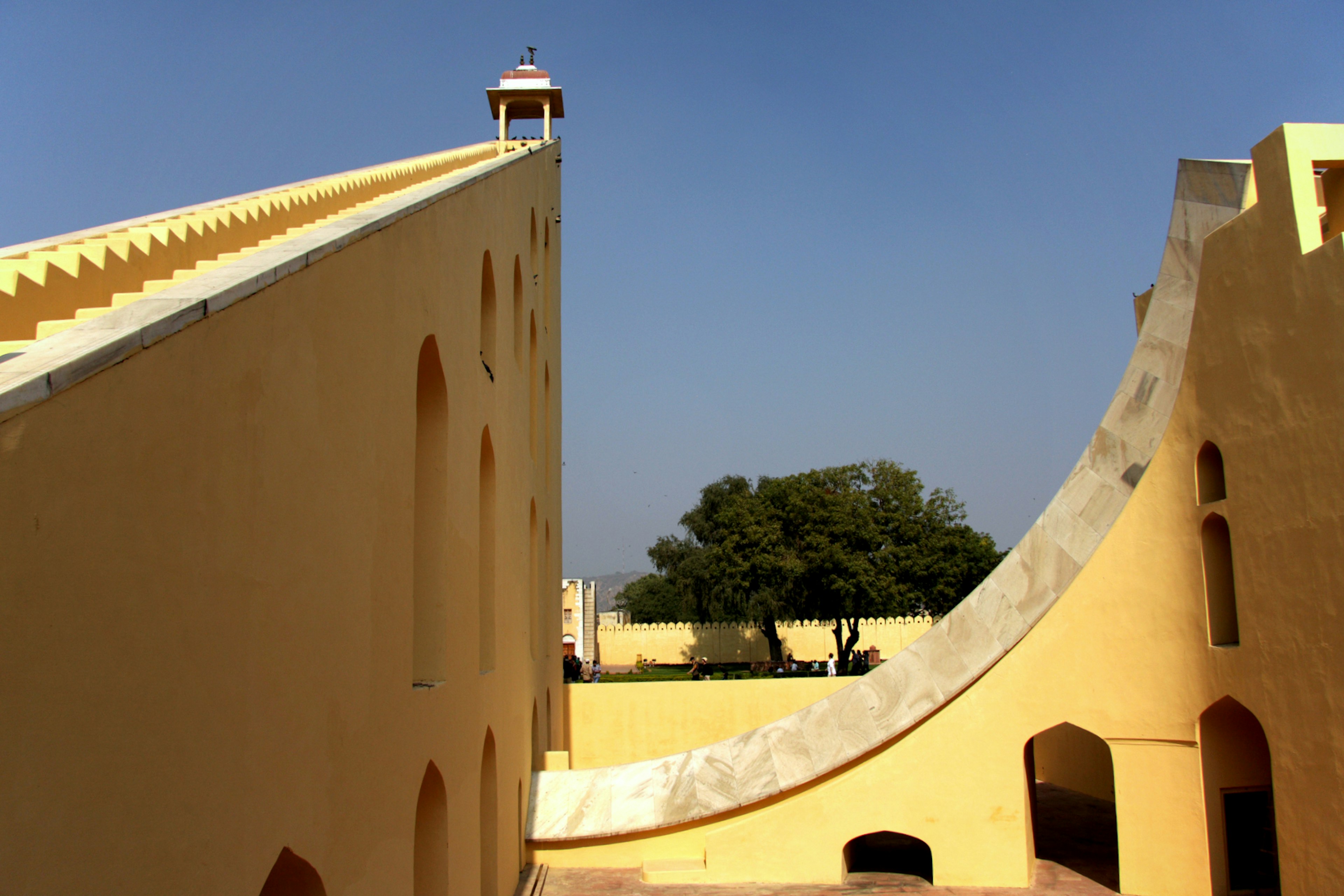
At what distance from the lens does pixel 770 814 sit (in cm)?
925

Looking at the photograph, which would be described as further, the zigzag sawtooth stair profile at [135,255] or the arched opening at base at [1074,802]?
the arched opening at base at [1074,802]

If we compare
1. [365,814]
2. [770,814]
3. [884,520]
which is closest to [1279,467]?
[770,814]

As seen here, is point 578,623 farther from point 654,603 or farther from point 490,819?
point 490,819

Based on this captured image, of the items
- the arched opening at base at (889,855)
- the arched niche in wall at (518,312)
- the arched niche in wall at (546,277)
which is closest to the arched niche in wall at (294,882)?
the arched niche in wall at (518,312)

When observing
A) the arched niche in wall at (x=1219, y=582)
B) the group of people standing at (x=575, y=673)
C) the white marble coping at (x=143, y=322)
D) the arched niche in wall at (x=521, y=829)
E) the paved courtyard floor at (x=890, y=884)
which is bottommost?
the paved courtyard floor at (x=890, y=884)

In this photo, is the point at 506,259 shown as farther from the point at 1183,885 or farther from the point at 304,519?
the point at 1183,885

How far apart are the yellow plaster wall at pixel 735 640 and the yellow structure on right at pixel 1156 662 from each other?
80.2 ft

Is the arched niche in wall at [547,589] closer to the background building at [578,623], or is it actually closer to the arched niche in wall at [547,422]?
the arched niche in wall at [547,422]

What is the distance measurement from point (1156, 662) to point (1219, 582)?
90cm

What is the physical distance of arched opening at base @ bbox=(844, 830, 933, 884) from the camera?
951cm

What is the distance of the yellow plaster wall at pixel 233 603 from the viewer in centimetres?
193

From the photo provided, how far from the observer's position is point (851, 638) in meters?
29.1

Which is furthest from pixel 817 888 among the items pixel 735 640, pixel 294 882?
pixel 735 640

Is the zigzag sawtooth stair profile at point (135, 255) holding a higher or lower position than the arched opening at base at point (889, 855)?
higher
